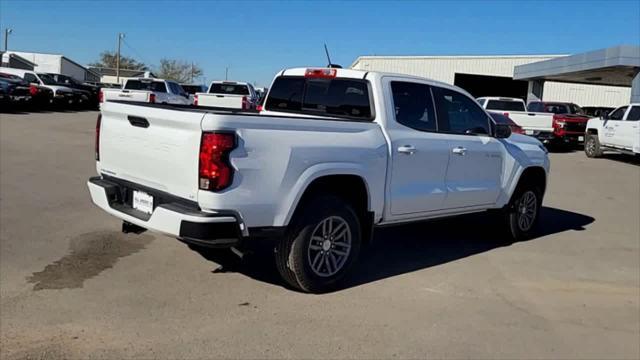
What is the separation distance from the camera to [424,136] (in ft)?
19.8

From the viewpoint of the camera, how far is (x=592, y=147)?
21453mm

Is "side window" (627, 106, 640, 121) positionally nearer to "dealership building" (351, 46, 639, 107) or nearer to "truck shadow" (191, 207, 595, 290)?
"truck shadow" (191, 207, 595, 290)

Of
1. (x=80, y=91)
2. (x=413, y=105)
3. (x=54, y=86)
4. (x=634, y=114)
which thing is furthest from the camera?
(x=80, y=91)

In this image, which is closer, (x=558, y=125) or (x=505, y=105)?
Answer: (x=558, y=125)

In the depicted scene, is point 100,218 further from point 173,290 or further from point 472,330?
point 472,330

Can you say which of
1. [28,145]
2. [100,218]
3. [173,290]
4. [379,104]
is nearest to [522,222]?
[379,104]

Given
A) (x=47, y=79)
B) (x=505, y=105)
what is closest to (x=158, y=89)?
(x=47, y=79)

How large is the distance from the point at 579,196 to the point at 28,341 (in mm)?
11053

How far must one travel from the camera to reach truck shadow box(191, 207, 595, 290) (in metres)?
5.87

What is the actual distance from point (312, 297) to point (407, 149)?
5.58 feet

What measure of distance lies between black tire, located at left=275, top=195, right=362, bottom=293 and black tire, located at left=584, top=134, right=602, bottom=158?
60.2 feet

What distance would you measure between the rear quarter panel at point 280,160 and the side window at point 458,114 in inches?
57.2

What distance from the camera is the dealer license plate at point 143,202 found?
16.0ft

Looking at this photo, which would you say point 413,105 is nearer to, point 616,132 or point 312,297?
point 312,297
